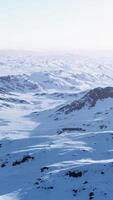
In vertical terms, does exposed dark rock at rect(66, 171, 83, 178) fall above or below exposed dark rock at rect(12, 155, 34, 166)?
above

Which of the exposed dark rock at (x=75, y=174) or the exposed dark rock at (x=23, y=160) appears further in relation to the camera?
the exposed dark rock at (x=23, y=160)

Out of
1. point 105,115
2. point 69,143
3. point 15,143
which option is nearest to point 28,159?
point 69,143

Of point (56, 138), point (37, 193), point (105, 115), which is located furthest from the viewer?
point (105, 115)

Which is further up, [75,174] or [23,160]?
[75,174]

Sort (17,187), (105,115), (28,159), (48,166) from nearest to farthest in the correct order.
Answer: (17,187)
(48,166)
(28,159)
(105,115)

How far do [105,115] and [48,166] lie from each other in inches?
4738

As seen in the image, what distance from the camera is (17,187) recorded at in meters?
68.9

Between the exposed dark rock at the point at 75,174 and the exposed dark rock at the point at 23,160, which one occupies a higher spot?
the exposed dark rock at the point at 75,174

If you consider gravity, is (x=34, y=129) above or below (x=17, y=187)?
below

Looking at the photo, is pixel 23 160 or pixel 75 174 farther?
pixel 23 160

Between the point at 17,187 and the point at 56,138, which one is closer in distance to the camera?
the point at 17,187

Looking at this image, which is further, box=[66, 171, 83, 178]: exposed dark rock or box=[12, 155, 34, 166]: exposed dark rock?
box=[12, 155, 34, 166]: exposed dark rock

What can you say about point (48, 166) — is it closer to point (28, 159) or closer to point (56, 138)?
point (28, 159)

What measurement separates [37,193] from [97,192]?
31.8 feet
